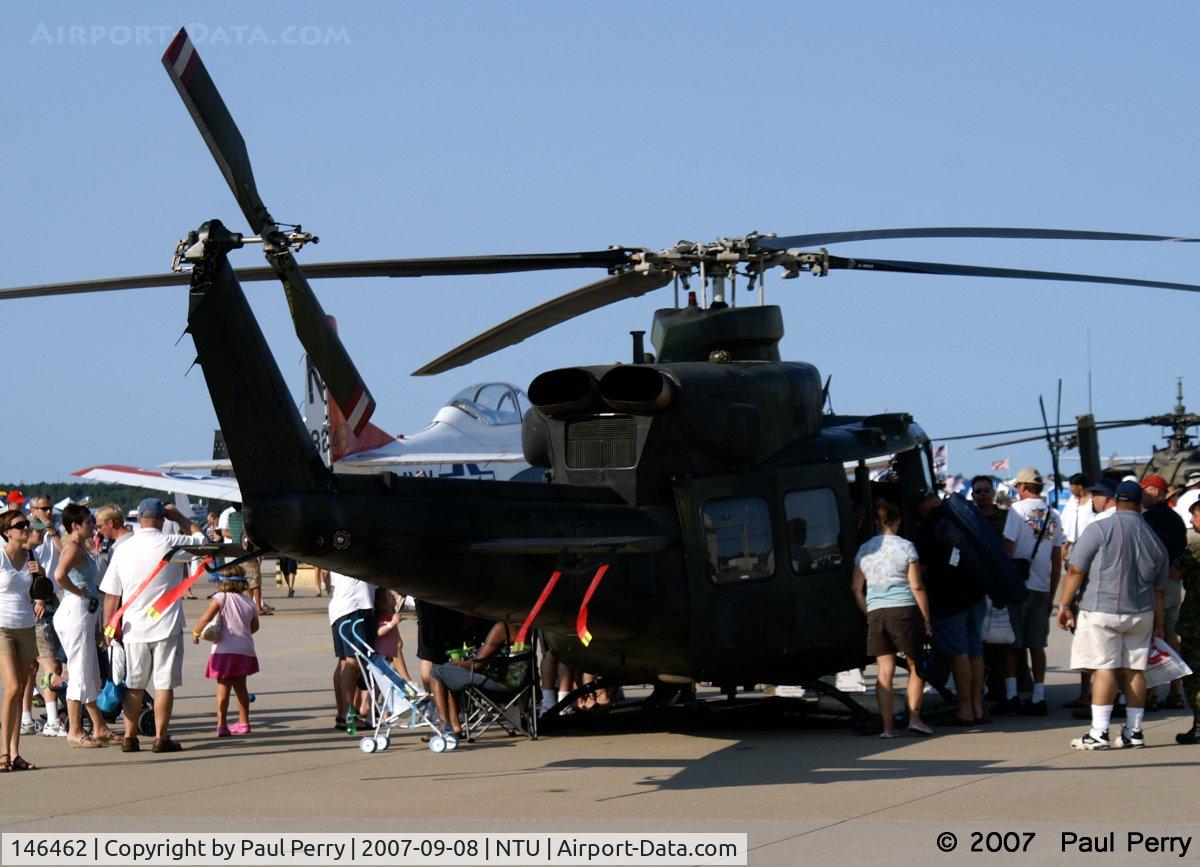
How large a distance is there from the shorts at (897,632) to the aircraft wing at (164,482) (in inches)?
1004

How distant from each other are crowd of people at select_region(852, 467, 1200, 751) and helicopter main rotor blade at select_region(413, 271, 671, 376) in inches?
97.6

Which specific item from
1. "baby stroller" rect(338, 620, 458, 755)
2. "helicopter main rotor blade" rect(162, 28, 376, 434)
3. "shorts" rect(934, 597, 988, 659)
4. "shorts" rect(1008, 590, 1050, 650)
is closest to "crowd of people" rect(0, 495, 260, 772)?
"baby stroller" rect(338, 620, 458, 755)

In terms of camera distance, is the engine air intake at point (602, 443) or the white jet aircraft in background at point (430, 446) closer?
the engine air intake at point (602, 443)

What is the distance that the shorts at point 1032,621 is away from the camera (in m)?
12.7

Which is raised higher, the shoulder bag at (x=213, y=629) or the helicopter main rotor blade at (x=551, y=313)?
the helicopter main rotor blade at (x=551, y=313)

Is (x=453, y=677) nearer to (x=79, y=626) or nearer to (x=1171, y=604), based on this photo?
(x=79, y=626)

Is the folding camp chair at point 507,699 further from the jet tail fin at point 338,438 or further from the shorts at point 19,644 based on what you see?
the jet tail fin at point 338,438

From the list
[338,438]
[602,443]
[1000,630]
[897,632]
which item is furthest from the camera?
[338,438]

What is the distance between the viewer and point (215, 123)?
8.23m

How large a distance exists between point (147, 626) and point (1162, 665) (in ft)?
24.0

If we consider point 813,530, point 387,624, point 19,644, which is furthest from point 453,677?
point 19,644

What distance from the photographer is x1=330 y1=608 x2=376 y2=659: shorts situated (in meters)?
11.4

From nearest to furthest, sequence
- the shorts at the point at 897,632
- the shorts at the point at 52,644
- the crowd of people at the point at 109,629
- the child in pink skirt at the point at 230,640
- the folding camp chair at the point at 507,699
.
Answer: the crowd of people at the point at 109,629, the shorts at the point at 897,632, the folding camp chair at the point at 507,699, the child in pink skirt at the point at 230,640, the shorts at the point at 52,644

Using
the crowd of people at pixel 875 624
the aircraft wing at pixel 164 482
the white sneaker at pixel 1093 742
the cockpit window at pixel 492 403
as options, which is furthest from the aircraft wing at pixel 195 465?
the white sneaker at pixel 1093 742
